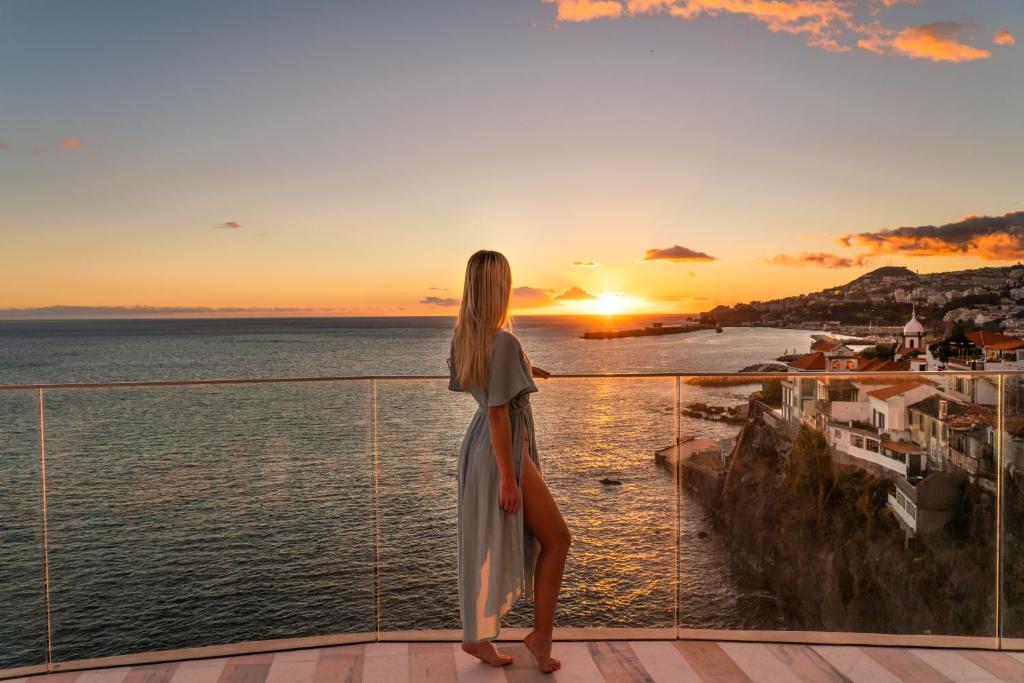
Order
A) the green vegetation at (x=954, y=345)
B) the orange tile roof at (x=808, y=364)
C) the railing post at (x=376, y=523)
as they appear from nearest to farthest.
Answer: the railing post at (x=376, y=523), the orange tile roof at (x=808, y=364), the green vegetation at (x=954, y=345)

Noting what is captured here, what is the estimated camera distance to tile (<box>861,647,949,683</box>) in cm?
248

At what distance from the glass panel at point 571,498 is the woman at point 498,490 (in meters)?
0.23

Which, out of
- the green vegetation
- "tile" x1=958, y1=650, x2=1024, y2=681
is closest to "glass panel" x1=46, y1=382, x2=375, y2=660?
"tile" x1=958, y1=650, x2=1024, y2=681

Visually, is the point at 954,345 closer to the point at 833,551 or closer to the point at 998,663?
the point at 998,663

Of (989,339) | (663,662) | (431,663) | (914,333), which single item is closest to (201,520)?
(431,663)

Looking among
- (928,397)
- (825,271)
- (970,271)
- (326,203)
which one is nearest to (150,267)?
(326,203)

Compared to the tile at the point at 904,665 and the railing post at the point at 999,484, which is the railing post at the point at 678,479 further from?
the railing post at the point at 999,484

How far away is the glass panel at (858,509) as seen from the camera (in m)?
2.76

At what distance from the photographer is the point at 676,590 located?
9.24 ft

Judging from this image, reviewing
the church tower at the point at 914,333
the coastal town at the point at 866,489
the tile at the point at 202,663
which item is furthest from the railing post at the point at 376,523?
the church tower at the point at 914,333

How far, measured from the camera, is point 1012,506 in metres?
2.89

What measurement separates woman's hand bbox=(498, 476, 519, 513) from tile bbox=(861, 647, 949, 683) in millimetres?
1402

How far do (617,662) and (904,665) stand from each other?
97 cm

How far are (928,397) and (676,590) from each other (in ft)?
3.98
